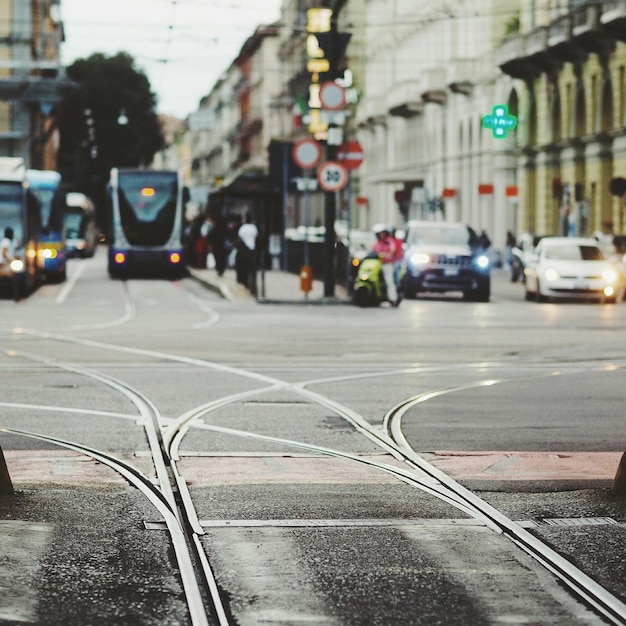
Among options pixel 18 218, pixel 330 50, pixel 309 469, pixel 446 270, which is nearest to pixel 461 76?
pixel 446 270

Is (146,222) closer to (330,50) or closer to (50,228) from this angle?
(50,228)

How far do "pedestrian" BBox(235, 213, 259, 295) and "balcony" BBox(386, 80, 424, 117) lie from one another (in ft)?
113

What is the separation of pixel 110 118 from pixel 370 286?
72.6 metres

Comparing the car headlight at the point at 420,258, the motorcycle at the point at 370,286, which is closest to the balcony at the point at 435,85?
the car headlight at the point at 420,258

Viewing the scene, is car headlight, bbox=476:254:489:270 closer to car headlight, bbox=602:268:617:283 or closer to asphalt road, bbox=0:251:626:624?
car headlight, bbox=602:268:617:283

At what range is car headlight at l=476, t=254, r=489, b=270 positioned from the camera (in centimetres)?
3512

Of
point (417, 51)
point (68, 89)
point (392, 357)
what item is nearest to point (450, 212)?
point (417, 51)

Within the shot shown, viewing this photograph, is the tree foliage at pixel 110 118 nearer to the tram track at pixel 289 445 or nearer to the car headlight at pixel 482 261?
the car headlight at pixel 482 261

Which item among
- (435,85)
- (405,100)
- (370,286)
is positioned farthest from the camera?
(405,100)

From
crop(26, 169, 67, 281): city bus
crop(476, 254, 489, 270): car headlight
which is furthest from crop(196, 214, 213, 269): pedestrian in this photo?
crop(476, 254, 489, 270): car headlight

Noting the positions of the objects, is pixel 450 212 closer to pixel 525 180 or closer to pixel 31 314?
pixel 525 180

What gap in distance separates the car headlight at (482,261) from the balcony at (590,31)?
15833 mm

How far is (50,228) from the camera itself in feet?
155

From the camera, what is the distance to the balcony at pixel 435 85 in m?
72.2
